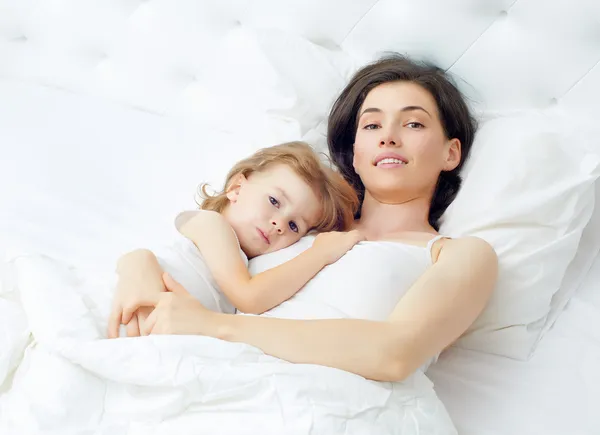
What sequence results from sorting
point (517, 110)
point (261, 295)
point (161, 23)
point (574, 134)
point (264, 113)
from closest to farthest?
point (261, 295) < point (574, 134) < point (517, 110) < point (264, 113) < point (161, 23)

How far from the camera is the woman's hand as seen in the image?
105 cm

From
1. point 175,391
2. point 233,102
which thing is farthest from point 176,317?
point 233,102

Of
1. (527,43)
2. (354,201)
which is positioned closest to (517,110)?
(527,43)

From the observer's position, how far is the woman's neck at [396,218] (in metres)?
1.46

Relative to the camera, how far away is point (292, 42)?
1768 millimetres

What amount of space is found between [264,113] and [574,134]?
77 centimetres

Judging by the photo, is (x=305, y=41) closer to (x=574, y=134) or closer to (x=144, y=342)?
(x=574, y=134)

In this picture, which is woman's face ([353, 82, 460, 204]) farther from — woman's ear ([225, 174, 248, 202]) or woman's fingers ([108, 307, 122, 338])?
woman's fingers ([108, 307, 122, 338])

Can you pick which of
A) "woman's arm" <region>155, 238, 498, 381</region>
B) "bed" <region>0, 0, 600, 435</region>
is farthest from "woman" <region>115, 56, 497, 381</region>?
"bed" <region>0, 0, 600, 435</region>

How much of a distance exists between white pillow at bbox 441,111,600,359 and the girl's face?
1.08 feet

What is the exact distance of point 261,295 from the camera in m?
1.20

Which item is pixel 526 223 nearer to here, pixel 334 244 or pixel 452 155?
pixel 452 155

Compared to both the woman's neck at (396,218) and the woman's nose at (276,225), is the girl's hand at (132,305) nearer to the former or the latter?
the woman's nose at (276,225)

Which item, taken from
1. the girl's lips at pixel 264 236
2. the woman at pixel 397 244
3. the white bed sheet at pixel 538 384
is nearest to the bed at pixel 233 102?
the white bed sheet at pixel 538 384
